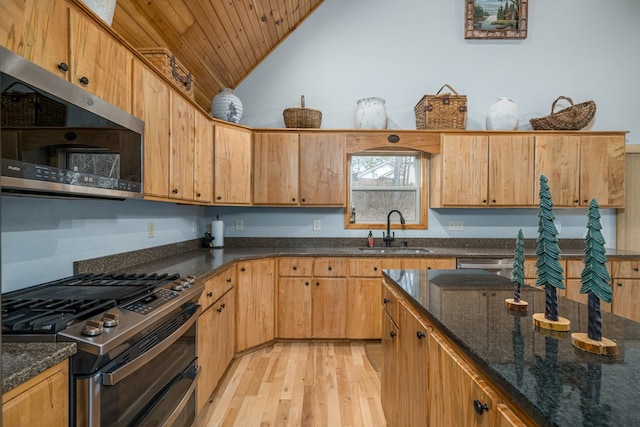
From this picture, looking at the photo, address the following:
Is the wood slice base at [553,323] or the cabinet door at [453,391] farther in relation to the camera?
the wood slice base at [553,323]

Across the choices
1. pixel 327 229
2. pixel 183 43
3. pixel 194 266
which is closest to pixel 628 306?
pixel 327 229

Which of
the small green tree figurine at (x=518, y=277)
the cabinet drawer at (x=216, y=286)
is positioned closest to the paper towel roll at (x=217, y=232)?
the cabinet drawer at (x=216, y=286)

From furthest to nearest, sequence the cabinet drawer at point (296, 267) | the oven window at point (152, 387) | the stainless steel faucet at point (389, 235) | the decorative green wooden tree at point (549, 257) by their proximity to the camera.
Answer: the stainless steel faucet at point (389, 235) < the cabinet drawer at point (296, 267) < the oven window at point (152, 387) < the decorative green wooden tree at point (549, 257)

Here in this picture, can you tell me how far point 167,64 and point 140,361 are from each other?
1.78 meters

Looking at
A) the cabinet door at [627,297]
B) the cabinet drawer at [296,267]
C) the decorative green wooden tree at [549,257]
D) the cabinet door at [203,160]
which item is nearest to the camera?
the decorative green wooden tree at [549,257]

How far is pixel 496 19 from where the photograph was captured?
3.74m

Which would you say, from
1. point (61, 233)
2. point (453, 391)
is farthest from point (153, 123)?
point (453, 391)

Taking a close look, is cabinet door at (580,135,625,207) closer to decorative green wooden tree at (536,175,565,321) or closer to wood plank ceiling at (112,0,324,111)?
decorative green wooden tree at (536,175,565,321)

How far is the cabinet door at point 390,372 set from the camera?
65.9 inches

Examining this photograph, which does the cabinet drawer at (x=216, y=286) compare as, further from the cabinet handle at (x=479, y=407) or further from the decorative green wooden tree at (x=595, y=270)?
the decorative green wooden tree at (x=595, y=270)

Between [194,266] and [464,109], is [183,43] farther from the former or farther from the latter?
[464,109]

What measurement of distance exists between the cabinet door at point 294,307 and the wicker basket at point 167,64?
6.04ft

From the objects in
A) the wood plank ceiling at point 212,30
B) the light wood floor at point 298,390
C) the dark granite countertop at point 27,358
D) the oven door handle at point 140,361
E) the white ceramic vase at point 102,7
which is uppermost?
the wood plank ceiling at point 212,30

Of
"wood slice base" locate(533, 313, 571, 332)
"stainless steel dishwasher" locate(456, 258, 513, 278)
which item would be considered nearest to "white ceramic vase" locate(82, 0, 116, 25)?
"wood slice base" locate(533, 313, 571, 332)
